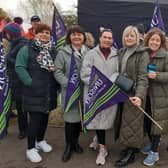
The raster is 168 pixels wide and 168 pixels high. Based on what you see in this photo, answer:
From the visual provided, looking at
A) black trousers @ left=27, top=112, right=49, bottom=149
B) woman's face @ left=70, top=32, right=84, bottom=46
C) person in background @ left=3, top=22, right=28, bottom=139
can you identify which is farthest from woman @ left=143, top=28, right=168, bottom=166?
person in background @ left=3, top=22, right=28, bottom=139

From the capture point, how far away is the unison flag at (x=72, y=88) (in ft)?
13.8

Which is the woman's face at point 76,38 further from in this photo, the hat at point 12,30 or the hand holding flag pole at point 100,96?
the hat at point 12,30

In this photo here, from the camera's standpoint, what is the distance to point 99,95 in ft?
13.2

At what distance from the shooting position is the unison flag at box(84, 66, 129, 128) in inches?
155

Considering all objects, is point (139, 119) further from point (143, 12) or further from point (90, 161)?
point (143, 12)

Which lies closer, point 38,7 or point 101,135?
point 101,135

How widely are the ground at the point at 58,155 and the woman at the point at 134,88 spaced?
0.39 metres

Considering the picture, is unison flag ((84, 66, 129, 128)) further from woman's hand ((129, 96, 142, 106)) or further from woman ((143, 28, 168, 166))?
woman ((143, 28, 168, 166))

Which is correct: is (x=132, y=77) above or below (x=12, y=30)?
below

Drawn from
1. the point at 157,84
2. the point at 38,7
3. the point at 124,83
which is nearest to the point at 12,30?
the point at 124,83

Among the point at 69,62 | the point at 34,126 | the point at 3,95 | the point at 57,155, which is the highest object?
the point at 69,62

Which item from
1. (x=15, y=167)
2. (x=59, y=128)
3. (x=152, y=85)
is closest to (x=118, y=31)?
(x=59, y=128)

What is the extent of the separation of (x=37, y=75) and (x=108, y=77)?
3.01ft

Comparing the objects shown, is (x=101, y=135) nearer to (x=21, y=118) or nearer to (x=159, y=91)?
(x=159, y=91)
